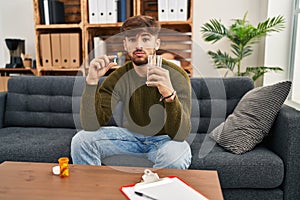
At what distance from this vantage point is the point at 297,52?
2.23m

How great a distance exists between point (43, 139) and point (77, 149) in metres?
0.48

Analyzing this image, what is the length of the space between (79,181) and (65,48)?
1.79 meters


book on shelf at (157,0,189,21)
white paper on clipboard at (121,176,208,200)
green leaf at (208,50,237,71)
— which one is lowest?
white paper on clipboard at (121,176,208,200)

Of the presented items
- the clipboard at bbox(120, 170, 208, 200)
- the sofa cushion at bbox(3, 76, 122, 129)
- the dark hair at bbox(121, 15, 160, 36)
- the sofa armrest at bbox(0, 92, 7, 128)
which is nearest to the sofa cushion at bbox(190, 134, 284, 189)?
the clipboard at bbox(120, 170, 208, 200)

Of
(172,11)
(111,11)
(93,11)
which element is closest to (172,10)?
(172,11)

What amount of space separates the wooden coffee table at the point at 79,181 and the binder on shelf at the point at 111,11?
1.58 metres

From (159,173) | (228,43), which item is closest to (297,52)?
(228,43)

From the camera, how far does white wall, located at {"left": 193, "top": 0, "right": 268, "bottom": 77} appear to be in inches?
98.3

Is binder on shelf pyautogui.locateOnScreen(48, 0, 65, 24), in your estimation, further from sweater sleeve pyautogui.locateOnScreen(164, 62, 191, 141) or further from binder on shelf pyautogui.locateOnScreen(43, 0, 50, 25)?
sweater sleeve pyautogui.locateOnScreen(164, 62, 191, 141)

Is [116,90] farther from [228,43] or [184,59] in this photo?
[228,43]

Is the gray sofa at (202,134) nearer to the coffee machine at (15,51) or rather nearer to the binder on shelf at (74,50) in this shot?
the binder on shelf at (74,50)

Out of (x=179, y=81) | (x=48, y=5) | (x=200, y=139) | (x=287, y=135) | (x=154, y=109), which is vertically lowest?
(x=200, y=139)

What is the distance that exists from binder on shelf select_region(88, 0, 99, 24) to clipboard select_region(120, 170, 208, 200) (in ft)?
5.99

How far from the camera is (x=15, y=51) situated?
9.02ft
